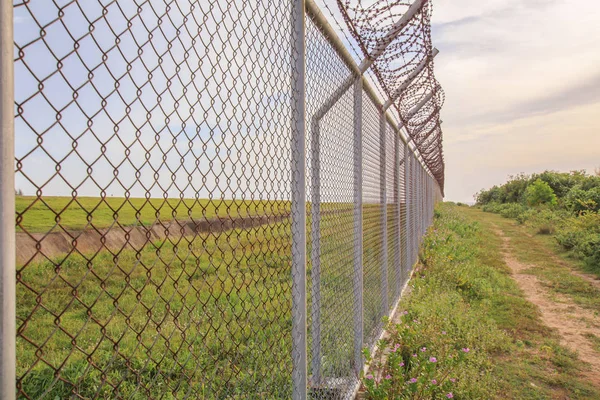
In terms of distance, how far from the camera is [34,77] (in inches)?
36.0

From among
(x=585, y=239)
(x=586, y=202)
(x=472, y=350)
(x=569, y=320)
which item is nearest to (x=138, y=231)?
(x=472, y=350)

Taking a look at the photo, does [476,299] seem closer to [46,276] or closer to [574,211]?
[46,276]

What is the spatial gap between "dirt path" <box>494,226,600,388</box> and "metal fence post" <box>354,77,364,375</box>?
285 centimetres

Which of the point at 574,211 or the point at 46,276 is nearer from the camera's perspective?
the point at 46,276

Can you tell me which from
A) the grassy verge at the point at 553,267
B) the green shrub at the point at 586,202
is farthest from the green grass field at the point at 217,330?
the green shrub at the point at 586,202

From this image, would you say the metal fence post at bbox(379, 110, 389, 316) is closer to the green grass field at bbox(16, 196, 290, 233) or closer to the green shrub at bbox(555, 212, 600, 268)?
the green grass field at bbox(16, 196, 290, 233)

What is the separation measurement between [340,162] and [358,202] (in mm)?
490

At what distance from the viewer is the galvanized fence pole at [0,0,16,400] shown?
0.87m

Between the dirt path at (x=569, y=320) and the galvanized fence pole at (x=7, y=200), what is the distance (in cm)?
548

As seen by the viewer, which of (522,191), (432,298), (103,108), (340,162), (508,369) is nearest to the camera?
(103,108)

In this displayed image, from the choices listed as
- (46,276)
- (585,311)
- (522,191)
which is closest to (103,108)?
(46,276)

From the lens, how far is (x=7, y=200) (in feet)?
2.87

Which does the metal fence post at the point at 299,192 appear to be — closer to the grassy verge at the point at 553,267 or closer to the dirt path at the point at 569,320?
the dirt path at the point at 569,320

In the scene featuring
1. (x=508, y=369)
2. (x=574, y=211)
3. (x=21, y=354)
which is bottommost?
(x=508, y=369)
